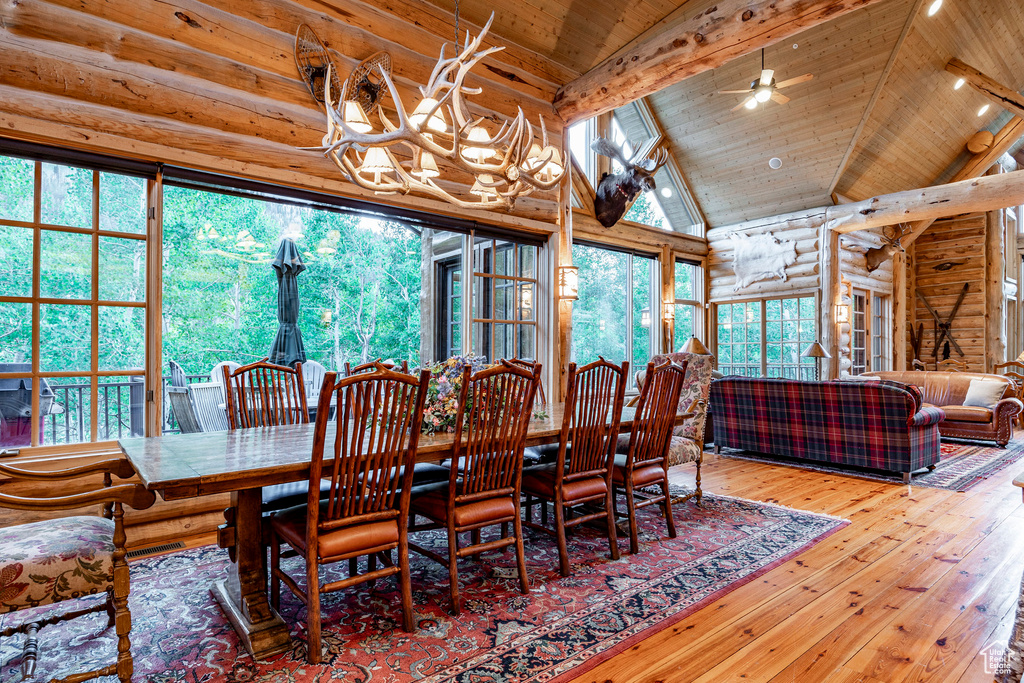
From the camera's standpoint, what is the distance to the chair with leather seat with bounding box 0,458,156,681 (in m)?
1.58

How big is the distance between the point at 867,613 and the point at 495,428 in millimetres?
1772

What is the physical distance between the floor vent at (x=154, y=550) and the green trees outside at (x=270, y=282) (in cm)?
533

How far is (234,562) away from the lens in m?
2.28

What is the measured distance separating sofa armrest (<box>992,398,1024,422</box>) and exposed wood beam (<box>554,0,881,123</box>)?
5.26 meters

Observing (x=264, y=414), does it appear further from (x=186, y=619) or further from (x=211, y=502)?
(x=186, y=619)

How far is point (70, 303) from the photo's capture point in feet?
10.0

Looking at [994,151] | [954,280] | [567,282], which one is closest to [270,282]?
[567,282]

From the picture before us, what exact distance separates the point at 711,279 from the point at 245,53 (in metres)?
7.03

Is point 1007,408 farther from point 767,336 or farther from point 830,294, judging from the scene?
point 767,336

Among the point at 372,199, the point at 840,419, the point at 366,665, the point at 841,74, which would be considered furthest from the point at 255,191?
the point at 841,74

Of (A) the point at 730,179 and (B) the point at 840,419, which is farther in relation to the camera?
(A) the point at 730,179

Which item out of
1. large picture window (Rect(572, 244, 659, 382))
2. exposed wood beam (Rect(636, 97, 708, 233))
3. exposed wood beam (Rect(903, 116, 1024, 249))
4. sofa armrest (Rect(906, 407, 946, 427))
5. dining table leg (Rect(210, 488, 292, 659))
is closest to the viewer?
dining table leg (Rect(210, 488, 292, 659))

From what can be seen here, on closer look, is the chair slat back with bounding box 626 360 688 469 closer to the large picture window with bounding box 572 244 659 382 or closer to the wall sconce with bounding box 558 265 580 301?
the wall sconce with bounding box 558 265 580 301

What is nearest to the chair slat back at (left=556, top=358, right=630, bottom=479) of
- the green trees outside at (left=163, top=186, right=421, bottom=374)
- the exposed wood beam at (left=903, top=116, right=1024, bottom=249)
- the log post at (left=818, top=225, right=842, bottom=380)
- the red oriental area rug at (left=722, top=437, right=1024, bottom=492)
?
the red oriental area rug at (left=722, top=437, right=1024, bottom=492)
